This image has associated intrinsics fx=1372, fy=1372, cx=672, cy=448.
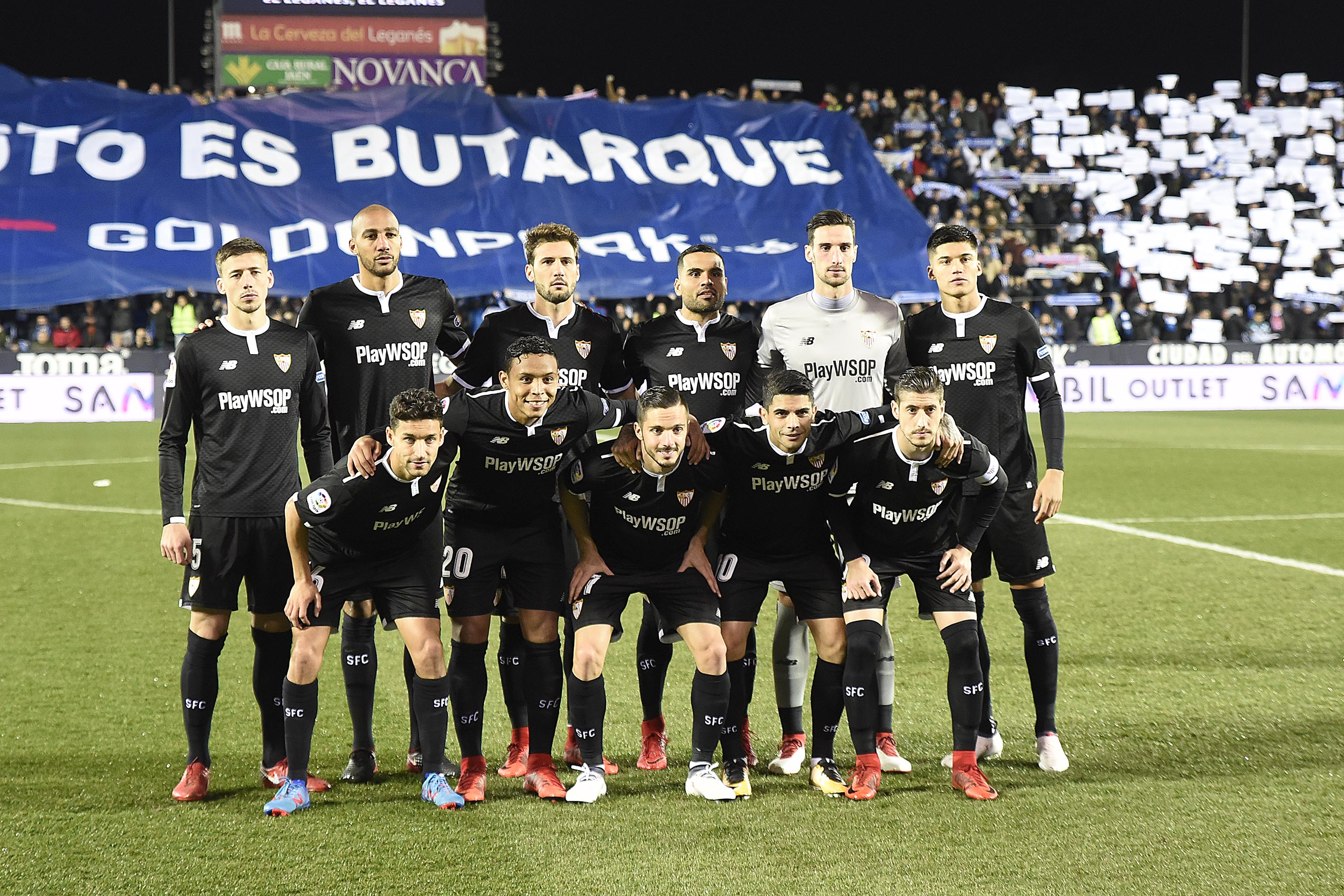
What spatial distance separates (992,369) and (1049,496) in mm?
521

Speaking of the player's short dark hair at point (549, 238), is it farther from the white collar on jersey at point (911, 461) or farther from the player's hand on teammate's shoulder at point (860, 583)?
the player's hand on teammate's shoulder at point (860, 583)

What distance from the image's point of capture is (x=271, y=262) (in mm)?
22484

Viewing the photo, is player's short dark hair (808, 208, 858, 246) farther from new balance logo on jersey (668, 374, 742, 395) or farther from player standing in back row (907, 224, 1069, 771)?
new balance logo on jersey (668, 374, 742, 395)

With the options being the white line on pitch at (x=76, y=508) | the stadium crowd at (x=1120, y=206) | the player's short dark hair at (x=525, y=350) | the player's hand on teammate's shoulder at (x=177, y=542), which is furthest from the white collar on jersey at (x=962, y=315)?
the stadium crowd at (x=1120, y=206)

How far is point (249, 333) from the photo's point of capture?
4.69 metres

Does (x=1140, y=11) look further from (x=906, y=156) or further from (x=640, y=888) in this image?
(x=640, y=888)

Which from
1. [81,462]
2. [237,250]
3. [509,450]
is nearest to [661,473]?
[509,450]

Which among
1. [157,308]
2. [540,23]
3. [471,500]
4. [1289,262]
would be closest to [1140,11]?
[1289,262]

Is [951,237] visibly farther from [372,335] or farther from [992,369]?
[372,335]

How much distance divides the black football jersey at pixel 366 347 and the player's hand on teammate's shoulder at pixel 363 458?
714mm

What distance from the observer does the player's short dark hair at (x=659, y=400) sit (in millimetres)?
4465

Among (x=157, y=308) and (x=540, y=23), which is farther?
(x=540, y=23)

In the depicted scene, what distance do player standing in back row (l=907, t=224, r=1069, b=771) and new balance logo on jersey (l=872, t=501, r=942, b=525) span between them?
428mm

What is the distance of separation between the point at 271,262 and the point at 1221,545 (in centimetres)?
1687
